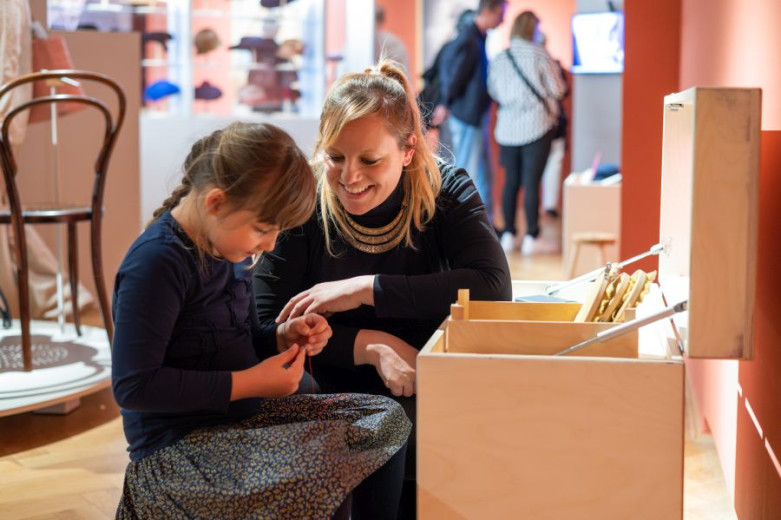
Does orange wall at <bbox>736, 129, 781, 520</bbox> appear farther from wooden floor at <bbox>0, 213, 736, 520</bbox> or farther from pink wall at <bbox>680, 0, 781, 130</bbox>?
wooden floor at <bbox>0, 213, 736, 520</bbox>

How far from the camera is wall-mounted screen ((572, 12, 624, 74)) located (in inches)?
300

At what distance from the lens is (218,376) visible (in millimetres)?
1545

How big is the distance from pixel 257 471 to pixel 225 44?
6154mm

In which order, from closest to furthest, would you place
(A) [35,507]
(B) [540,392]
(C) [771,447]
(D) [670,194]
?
(B) [540,392] → (C) [771,447] → (D) [670,194] → (A) [35,507]

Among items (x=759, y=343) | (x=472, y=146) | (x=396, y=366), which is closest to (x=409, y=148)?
(x=396, y=366)

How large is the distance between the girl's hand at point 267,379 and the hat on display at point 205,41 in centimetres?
588

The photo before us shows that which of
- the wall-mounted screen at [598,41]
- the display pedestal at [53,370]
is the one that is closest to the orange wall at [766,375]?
the display pedestal at [53,370]

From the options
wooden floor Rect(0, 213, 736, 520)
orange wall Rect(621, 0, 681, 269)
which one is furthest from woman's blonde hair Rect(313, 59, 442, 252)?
orange wall Rect(621, 0, 681, 269)

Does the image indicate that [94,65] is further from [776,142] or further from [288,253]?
[776,142]

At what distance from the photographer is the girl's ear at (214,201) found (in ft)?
5.06

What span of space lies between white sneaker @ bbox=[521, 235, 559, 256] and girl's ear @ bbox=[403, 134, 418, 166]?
17.3 ft

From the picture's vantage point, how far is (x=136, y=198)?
15.7 ft

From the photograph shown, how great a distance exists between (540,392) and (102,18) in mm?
6534

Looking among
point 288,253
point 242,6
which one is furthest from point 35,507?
point 242,6
